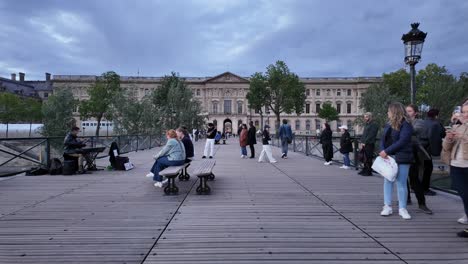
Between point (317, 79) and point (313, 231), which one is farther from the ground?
point (317, 79)

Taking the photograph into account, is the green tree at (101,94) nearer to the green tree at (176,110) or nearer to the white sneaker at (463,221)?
the green tree at (176,110)

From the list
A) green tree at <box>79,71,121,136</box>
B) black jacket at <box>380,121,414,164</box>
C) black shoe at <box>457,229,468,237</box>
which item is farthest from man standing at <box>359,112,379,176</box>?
green tree at <box>79,71,121,136</box>

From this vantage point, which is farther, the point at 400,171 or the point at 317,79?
the point at 317,79

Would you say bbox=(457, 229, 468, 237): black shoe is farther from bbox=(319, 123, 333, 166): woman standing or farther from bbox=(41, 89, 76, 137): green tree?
bbox=(41, 89, 76, 137): green tree

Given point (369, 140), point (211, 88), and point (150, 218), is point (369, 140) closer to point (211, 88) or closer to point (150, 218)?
point (150, 218)

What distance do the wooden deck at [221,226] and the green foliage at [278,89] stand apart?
224 feet

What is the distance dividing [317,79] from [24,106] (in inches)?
2911

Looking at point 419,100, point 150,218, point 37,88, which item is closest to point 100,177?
point 150,218

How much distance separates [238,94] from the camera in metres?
103

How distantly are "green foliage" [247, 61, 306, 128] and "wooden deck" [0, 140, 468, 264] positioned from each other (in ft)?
224

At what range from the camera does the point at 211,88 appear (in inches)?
4038

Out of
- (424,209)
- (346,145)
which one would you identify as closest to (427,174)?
(424,209)

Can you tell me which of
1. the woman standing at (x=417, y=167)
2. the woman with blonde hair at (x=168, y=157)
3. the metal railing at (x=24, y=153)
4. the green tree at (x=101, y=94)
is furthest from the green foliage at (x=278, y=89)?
the woman standing at (x=417, y=167)

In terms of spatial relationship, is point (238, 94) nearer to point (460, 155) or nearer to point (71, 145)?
point (71, 145)
